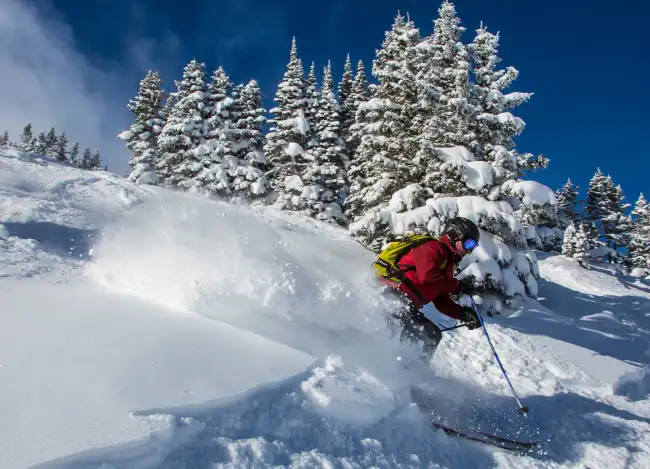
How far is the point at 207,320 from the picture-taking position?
549cm

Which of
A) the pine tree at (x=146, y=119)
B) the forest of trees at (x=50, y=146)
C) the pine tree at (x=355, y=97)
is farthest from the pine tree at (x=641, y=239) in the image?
the forest of trees at (x=50, y=146)

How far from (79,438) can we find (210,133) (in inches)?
1155

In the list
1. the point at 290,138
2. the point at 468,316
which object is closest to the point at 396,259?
the point at 468,316

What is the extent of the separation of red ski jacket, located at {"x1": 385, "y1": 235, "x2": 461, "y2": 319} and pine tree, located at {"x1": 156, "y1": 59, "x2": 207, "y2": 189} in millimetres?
24714

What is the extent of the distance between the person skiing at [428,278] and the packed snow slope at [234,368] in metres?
0.32

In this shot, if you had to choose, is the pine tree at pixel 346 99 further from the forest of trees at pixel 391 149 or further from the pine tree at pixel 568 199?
the pine tree at pixel 568 199

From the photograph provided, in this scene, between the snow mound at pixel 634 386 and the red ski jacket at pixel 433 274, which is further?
the snow mound at pixel 634 386

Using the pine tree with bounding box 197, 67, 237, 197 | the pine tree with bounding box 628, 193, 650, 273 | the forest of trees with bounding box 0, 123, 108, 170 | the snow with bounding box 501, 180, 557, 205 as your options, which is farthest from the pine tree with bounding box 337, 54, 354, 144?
the forest of trees with bounding box 0, 123, 108, 170

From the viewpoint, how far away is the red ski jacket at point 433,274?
566cm

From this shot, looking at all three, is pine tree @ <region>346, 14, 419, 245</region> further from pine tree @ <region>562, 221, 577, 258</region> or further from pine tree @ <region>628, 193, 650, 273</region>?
pine tree @ <region>628, 193, 650, 273</region>

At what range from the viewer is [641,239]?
4903 centimetres

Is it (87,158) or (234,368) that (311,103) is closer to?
(234,368)

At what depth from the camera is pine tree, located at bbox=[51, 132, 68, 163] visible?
89.0m

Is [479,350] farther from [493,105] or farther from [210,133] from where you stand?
[210,133]
